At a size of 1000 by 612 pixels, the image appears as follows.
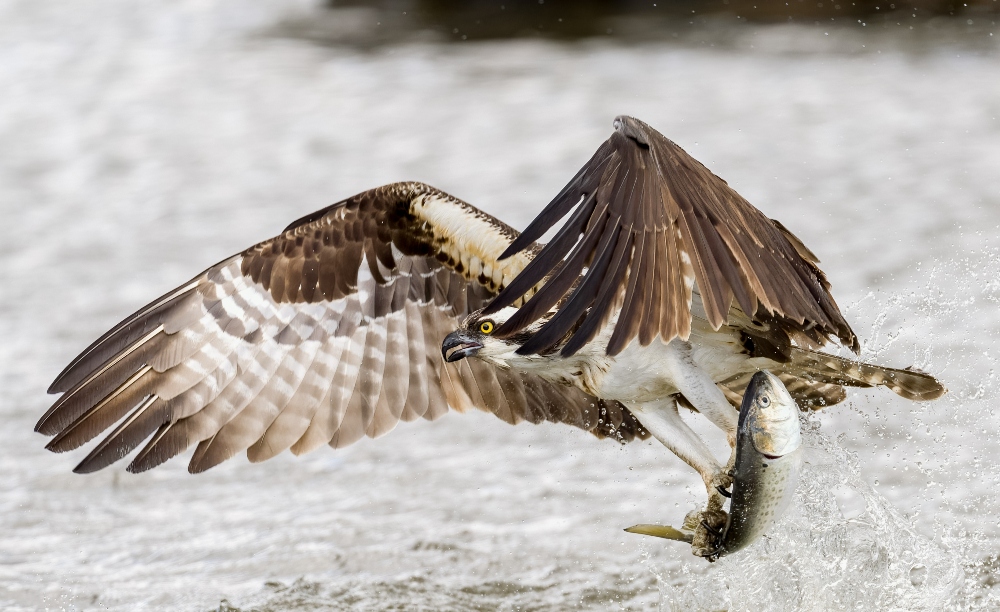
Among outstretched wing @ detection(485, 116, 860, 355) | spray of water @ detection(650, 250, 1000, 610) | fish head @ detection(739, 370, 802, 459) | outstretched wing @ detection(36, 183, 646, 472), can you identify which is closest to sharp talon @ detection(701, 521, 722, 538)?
fish head @ detection(739, 370, 802, 459)

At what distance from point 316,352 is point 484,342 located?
1201mm

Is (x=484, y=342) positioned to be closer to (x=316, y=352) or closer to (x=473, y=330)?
(x=473, y=330)

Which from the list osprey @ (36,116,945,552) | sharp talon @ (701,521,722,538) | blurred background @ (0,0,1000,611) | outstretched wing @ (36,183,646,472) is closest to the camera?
osprey @ (36,116,945,552)

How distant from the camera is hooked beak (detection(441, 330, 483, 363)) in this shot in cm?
443

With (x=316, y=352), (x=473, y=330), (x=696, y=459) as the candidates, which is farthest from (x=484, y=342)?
(x=316, y=352)

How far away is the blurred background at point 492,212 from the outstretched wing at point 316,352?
3.04 feet

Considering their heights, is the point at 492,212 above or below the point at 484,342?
above

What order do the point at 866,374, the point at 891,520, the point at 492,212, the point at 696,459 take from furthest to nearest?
1. the point at 492,212
2. the point at 891,520
3. the point at 696,459
4. the point at 866,374

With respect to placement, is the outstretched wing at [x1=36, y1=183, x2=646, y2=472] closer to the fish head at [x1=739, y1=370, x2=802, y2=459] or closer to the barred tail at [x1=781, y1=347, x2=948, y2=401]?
the barred tail at [x1=781, y1=347, x2=948, y2=401]

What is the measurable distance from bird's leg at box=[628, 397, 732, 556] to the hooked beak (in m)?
0.71

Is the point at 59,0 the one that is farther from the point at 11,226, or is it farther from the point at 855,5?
the point at 855,5

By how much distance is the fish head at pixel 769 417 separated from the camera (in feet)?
12.3

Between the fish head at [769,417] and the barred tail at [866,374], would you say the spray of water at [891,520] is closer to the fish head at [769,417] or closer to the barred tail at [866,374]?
the barred tail at [866,374]

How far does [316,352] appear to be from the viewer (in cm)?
533
